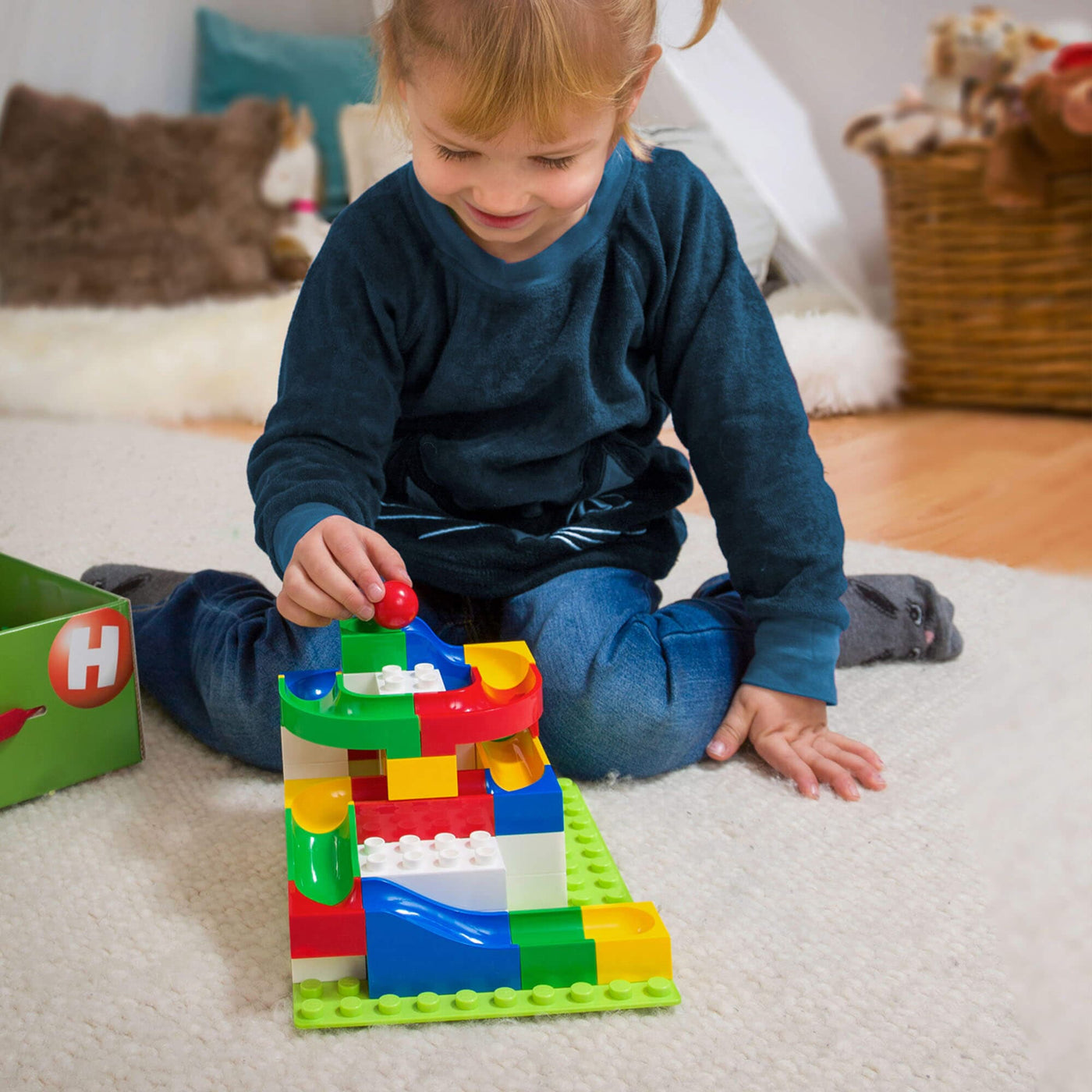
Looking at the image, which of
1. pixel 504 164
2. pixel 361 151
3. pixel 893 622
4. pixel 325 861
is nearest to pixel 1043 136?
pixel 361 151

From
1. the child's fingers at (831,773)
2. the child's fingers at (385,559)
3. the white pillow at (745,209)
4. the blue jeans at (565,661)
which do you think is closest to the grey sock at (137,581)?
the blue jeans at (565,661)

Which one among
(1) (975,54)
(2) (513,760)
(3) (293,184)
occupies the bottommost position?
(2) (513,760)

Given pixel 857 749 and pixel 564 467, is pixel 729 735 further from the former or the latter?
pixel 564 467

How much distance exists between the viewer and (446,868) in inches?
19.9

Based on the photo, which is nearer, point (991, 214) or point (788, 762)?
point (788, 762)

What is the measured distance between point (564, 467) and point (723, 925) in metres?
0.30

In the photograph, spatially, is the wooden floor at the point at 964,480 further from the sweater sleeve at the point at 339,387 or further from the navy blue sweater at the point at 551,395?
the sweater sleeve at the point at 339,387

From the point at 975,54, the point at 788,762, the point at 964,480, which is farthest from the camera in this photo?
the point at 975,54

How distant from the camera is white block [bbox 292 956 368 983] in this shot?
50 centimetres

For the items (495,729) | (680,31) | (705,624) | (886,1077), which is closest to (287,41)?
(680,31)

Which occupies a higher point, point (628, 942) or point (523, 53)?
point (523, 53)

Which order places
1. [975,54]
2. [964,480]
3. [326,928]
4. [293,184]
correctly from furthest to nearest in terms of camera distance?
[293,184] → [975,54] → [964,480] → [326,928]

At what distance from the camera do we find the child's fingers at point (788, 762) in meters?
0.69

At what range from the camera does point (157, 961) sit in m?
0.53
